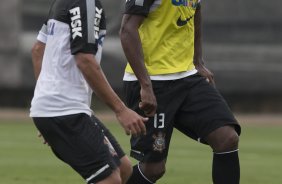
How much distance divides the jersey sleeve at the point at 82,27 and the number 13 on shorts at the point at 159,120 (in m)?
1.66

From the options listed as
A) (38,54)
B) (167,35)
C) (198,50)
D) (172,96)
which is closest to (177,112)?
(172,96)

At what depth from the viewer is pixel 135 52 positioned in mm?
7000

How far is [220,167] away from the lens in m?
7.25

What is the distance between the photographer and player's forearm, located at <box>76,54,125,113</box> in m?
5.59

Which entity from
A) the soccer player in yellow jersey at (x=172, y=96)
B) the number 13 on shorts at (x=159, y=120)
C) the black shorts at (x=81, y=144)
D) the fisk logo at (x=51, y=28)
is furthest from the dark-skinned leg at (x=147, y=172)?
the fisk logo at (x=51, y=28)

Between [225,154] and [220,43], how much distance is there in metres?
15.2

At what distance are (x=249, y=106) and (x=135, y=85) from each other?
16406mm

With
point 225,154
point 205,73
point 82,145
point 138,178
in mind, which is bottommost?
point 138,178

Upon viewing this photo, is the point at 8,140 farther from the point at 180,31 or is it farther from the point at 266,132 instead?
the point at 180,31

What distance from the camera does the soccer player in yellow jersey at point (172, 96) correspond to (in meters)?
7.16

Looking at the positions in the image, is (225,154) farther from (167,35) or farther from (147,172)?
(167,35)

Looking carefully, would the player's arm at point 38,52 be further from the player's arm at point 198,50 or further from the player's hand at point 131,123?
the player's arm at point 198,50

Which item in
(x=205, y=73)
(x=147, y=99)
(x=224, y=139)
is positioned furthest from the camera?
(x=205, y=73)

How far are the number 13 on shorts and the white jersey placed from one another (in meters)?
1.43
